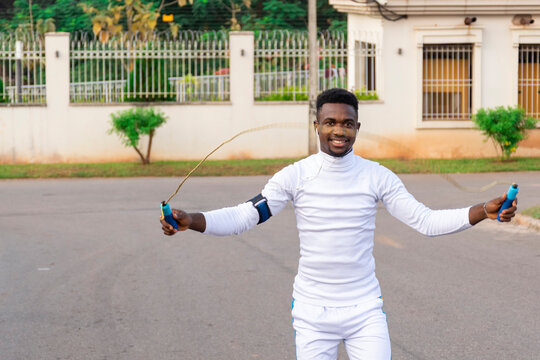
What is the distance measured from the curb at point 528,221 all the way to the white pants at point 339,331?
840cm

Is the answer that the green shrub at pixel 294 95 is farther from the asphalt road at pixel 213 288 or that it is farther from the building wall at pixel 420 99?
the asphalt road at pixel 213 288

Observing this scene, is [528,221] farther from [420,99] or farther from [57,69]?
[57,69]

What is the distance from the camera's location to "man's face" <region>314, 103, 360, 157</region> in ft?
13.8

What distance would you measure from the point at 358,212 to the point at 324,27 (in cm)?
5217

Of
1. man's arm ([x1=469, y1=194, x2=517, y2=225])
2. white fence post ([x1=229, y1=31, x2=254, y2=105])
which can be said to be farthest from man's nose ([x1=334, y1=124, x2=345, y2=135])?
white fence post ([x1=229, y1=31, x2=254, y2=105])

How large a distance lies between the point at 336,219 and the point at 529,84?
20.2 m

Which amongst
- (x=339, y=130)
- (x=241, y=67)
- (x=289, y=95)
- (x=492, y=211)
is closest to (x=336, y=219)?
A: (x=339, y=130)

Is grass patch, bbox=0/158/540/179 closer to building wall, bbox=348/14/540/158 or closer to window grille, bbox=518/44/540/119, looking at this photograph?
building wall, bbox=348/14/540/158

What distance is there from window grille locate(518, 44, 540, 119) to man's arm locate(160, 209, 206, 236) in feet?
66.5

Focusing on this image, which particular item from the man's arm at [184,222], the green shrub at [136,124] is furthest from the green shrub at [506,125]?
the man's arm at [184,222]

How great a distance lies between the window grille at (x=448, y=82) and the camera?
2278 centimetres

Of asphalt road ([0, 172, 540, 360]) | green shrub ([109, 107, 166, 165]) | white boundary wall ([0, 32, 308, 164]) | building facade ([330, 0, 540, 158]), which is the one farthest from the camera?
building facade ([330, 0, 540, 158])

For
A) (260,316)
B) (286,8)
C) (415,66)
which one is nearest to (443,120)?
(415,66)

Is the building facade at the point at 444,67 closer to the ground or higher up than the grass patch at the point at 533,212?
higher up
